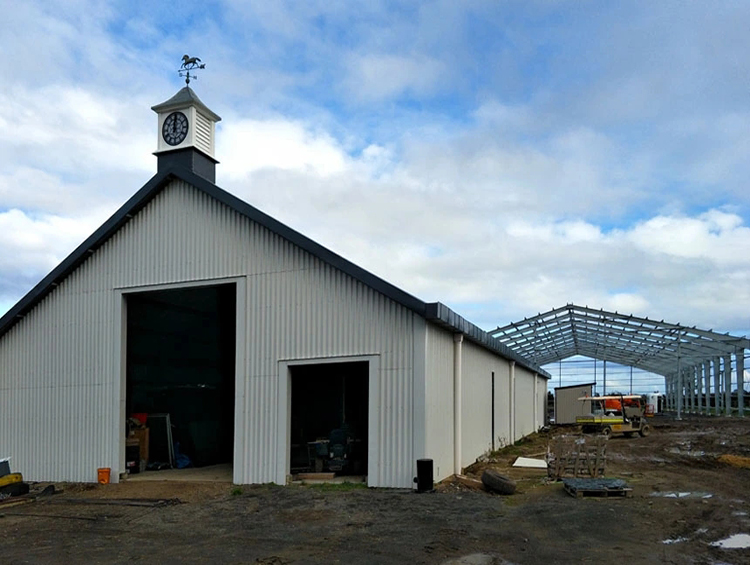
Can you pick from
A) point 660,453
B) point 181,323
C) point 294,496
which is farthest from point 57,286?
point 660,453

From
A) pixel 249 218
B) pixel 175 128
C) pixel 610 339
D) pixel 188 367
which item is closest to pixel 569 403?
pixel 610 339

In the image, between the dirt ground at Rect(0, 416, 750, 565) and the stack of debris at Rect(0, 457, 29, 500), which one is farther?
the stack of debris at Rect(0, 457, 29, 500)

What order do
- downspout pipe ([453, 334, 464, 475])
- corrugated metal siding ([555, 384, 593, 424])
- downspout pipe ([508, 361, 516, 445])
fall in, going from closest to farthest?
downspout pipe ([453, 334, 464, 475])
downspout pipe ([508, 361, 516, 445])
corrugated metal siding ([555, 384, 593, 424])

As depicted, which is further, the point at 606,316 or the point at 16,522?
the point at 606,316

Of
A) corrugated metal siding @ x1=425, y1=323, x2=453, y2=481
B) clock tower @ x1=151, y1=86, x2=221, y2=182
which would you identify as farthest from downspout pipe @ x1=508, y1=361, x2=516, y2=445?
clock tower @ x1=151, y1=86, x2=221, y2=182

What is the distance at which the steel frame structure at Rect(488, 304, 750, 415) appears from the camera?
39938mm

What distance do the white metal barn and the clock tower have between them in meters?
0.04

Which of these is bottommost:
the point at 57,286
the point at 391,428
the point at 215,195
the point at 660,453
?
the point at 660,453

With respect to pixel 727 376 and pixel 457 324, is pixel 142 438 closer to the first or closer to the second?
pixel 457 324

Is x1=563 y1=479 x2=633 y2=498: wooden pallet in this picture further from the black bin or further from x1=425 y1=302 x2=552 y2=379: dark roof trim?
x1=425 y1=302 x2=552 y2=379: dark roof trim

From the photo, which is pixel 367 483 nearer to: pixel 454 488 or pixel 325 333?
pixel 454 488

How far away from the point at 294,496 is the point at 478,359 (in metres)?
8.50


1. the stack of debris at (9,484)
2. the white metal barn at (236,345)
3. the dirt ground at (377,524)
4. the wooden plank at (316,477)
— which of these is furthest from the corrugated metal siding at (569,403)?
the stack of debris at (9,484)

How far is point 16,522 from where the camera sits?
13977 millimetres
